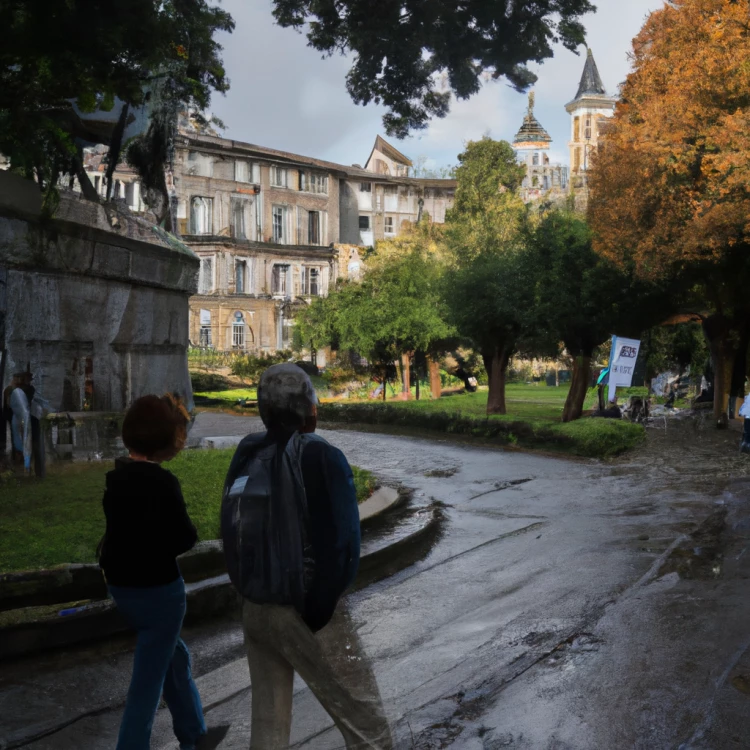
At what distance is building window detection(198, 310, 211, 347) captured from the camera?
54.7m

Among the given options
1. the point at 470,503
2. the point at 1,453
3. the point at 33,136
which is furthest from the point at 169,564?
the point at 470,503

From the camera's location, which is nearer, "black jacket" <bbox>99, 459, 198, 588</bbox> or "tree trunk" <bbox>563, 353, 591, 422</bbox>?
"black jacket" <bbox>99, 459, 198, 588</bbox>

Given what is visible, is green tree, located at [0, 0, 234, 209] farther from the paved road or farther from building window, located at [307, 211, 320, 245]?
building window, located at [307, 211, 320, 245]

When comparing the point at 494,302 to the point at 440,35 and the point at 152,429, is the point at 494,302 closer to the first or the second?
the point at 440,35

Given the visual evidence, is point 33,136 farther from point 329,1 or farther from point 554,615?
point 554,615

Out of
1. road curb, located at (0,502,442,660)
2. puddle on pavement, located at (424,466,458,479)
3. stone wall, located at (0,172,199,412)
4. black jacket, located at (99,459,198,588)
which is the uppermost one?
stone wall, located at (0,172,199,412)

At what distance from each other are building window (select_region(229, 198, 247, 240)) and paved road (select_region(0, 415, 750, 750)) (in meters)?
47.9

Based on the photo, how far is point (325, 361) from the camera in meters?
57.2

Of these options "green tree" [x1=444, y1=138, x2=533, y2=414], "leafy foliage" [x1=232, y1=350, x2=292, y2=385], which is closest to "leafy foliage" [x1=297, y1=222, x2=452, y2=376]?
"green tree" [x1=444, y1=138, x2=533, y2=414]

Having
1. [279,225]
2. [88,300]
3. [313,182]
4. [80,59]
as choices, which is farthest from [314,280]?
[80,59]

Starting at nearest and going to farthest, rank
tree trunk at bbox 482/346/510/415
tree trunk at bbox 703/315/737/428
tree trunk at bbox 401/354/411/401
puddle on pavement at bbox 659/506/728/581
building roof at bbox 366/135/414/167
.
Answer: puddle on pavement at bbox 659/506/728/581 < tree trunk at bbox 703/315/737/428 < tree trunk at bbox 482/346/510/415 < tree trunk at bbox 401/354/411/401 < building roof at bbox 366/135/414/167

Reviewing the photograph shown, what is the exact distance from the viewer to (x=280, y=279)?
58.8 metres

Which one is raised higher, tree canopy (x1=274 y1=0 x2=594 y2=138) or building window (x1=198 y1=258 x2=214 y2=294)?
building window (x1=198 y1=258 x2=214 y2=294)

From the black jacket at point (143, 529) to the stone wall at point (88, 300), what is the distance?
20.8ft
